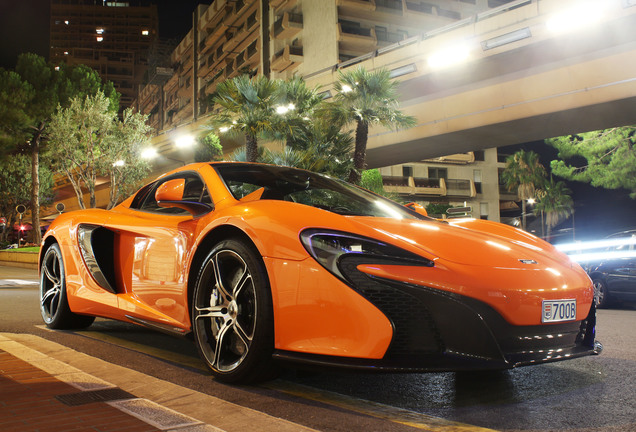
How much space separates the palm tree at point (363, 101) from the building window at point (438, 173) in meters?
34.2

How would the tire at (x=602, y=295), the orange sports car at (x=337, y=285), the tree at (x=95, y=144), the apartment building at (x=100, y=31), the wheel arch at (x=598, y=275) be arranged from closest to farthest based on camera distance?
the orange sports car at (x=337, y=285) → the tire at (x=602, y=295) → the wheel arch at (x=598, y=275) → the tree at (x=95, y=144) → the apartment building at (x=100, y=31)

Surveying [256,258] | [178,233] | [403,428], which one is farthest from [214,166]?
[403,428]

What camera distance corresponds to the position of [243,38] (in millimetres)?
57500

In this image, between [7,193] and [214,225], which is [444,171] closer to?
[7,193]

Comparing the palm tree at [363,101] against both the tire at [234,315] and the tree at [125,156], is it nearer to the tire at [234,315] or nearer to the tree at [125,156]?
the tree at [125,156]

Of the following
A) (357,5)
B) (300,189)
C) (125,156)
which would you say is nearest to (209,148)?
(125,156)

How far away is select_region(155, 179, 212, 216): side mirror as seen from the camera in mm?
3553

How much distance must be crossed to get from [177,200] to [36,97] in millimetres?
39815

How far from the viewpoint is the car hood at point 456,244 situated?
9.13 ft

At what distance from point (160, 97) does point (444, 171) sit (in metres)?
49.8

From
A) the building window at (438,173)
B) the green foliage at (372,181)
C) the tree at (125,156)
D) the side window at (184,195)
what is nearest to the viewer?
the side window at (184,195)

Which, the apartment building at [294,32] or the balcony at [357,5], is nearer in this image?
the balcony at [357,5]

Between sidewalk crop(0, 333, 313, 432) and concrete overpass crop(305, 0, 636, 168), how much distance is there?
60.0 ft

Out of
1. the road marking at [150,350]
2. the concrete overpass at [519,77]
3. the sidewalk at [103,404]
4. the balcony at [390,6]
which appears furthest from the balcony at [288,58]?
the sidewalk at [103,404]
